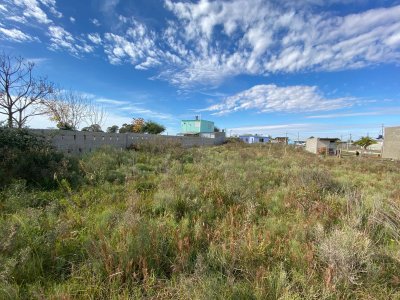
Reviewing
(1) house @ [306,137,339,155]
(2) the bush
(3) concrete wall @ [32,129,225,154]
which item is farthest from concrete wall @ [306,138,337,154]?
(2) the bush

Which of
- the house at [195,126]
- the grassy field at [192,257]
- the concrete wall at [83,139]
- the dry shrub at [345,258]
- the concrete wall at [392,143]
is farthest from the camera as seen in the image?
the house at [195,126]

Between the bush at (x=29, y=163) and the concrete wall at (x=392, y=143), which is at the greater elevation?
the concrete wall at (x=392, y=143)

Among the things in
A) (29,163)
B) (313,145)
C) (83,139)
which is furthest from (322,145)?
(29,163)

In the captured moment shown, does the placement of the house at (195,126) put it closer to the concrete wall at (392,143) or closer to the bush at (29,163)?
the concrete wall at (392,143)

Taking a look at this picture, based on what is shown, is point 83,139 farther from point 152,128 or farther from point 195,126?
point 195,126

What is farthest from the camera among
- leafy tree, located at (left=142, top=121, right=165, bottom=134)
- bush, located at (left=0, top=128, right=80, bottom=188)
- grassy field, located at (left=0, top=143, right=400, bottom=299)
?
leafy tree, located at (left=142, top=121, right=165, bottom=134)

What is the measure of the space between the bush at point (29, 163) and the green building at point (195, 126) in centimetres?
4934

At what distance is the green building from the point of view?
57.7 metres

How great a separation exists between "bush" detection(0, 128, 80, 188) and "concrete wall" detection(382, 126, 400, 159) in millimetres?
30446

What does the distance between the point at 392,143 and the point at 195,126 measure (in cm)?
4121

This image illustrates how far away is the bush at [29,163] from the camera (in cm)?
541

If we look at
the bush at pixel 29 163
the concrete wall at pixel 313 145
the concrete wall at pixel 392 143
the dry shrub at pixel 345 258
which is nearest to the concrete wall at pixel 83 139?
the bush at pixel 29 163

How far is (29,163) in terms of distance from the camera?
6.05 m

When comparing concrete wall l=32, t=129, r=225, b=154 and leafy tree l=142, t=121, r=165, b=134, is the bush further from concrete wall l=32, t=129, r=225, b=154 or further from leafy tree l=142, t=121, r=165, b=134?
leafy tree l=142, t=121, r=165, b=134
